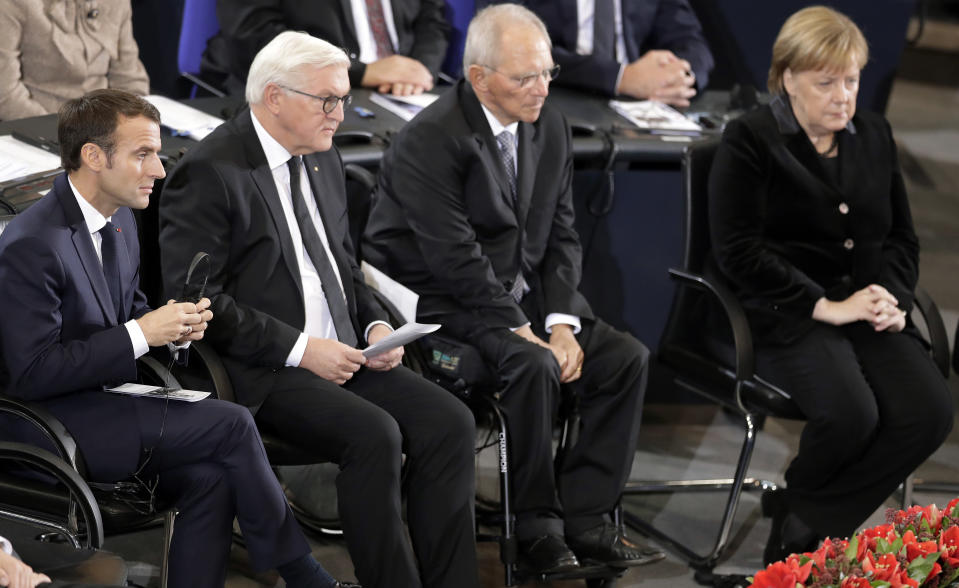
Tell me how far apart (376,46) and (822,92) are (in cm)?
175

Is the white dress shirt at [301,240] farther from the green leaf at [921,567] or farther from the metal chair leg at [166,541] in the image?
the green leaf at [921,567]

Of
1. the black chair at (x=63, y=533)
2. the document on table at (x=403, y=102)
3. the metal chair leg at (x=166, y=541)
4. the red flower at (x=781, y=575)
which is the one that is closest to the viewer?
the red flower at (x=781, y=575)

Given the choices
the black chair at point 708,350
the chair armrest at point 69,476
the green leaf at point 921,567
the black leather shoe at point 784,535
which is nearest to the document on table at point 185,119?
the chair armrest at point 69,476

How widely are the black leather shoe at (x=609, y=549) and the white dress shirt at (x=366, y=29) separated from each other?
205 centimetres

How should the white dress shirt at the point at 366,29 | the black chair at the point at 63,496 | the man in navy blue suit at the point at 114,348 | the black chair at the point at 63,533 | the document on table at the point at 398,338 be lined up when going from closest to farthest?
1. the black chair at the point at 63,533
2. the black chair at the point at 63,496
3. the man in navy blue suit at the point at 114,348
4. the document on table at the point at 398,338
5. the white dress shirt at the point at 366,29

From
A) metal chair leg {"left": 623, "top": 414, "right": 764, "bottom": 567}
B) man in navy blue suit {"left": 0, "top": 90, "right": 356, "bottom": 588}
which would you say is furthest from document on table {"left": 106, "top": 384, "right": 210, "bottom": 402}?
metal chair leg {"left": 623, "top": 414, "right": 764, "bottom": 567}

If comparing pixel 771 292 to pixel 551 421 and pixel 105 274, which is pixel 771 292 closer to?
pixel 551 421

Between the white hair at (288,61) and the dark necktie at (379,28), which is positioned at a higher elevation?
the white hair at (288,61)

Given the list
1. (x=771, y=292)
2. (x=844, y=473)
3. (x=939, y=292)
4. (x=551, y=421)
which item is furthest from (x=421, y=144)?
(x=939, y=292)

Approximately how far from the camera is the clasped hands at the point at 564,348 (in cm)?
344

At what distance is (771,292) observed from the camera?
3.67 m

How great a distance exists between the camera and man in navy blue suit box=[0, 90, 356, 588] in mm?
2574

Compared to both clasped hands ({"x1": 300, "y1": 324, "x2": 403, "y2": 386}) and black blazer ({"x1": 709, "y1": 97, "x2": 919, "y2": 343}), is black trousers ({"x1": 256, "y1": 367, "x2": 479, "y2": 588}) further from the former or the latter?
black blazer ({"x1": 709, "y1": 97, "x2": 919, "y2": 343})

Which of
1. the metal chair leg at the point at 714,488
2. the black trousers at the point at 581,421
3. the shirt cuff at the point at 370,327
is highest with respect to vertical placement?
the shirt cuff at the point at 370,327
